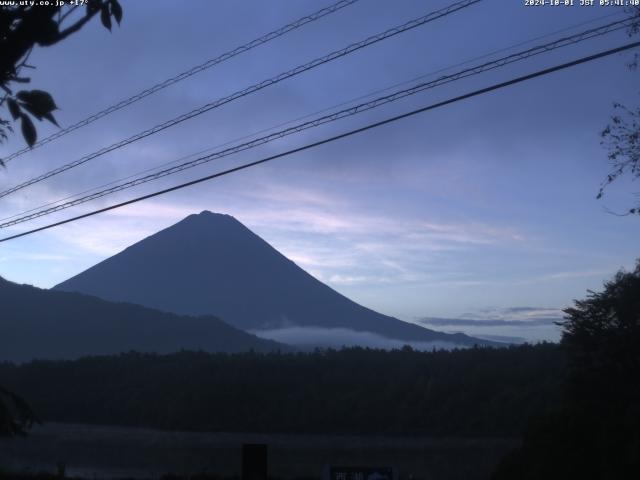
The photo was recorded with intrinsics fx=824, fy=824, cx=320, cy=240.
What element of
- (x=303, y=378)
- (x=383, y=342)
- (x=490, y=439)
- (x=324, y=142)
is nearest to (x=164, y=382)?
(x=303, y=378)

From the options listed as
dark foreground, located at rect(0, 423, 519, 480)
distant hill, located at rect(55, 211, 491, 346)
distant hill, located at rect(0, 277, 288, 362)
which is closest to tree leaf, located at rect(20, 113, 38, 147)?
dark foreground, located at rect(0, 423, 519, 480)

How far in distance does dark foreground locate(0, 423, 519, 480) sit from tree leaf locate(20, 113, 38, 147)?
15.0 metres

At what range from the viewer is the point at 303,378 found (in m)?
62.9

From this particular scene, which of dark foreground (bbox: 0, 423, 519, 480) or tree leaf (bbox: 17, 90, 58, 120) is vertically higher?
tree leaf (bbox: 17, 90, 58, 120)

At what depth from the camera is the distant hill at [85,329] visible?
313ft

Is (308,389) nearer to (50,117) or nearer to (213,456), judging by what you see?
(213,456)

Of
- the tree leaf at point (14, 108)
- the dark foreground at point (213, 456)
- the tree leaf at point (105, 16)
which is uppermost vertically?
the tree leaf at point (105, 16)

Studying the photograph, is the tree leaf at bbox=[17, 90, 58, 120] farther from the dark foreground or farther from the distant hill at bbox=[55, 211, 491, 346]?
the distant hill at bbox=[55, 211, 491, 346]

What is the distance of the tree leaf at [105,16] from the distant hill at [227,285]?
13754 centimetres

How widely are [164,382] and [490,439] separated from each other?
30163mm

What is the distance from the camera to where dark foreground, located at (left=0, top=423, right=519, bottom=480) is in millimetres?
24547

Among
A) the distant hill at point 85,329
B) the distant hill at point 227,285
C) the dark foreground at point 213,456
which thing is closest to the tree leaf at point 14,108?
the dark foreground at point 213,456

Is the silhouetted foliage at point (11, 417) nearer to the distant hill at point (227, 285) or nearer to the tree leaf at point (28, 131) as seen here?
the tree leaf at point (28, 131)

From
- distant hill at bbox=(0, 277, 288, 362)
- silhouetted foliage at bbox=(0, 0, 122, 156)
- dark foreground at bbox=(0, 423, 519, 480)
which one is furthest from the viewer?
distant hill at bbox=(0, 277, 288, 362)
